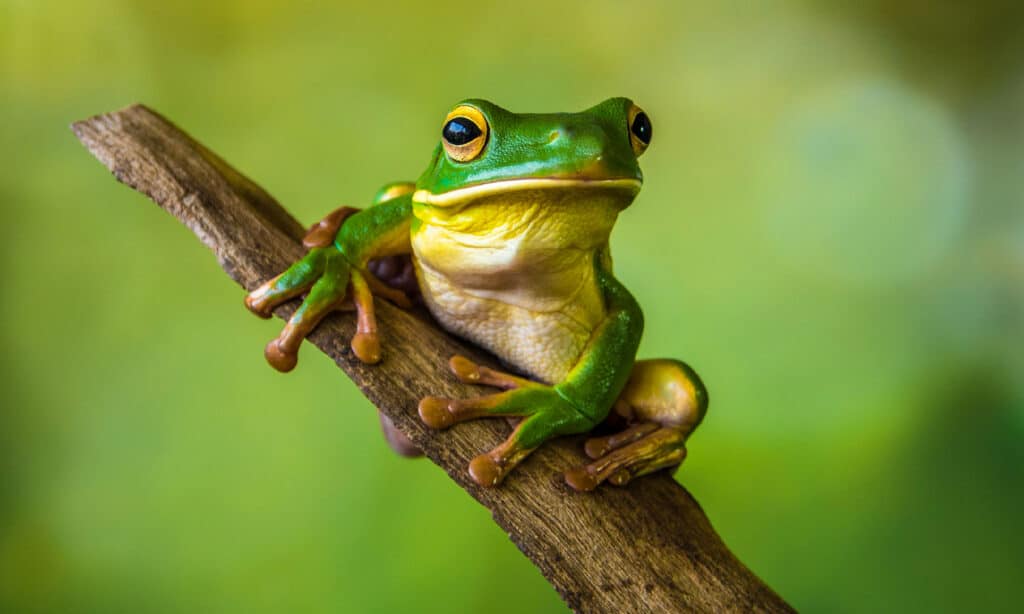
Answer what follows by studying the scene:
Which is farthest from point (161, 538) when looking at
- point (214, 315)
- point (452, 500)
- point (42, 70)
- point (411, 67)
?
point (411, 67)

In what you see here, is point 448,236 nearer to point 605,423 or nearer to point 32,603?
point 605,423

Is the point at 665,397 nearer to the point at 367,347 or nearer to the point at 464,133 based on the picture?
the point at 367,347

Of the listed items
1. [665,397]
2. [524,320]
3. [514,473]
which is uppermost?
[524,320]

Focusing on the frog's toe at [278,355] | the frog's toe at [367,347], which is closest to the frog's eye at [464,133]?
the frog's toe at [367,347]

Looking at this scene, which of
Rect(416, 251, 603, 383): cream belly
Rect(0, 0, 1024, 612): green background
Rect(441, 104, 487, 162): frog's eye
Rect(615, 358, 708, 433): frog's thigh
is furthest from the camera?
Rect(0, 0, 1024, 612): green background

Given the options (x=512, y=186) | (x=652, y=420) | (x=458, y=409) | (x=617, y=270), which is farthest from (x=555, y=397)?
(x=617, y=270)

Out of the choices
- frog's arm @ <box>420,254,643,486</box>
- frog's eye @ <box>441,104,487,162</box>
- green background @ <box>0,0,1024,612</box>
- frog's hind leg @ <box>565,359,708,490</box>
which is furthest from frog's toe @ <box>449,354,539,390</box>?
green background @ <box>0,0,1024,612</box>

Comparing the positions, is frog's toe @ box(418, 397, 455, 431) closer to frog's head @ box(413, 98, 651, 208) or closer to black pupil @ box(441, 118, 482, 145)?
frog's head @ box(413, 98, 651, 208)
